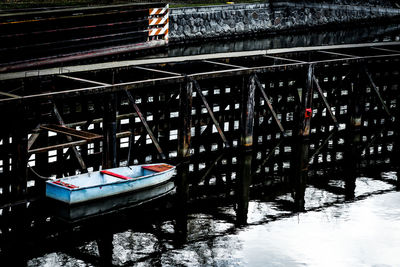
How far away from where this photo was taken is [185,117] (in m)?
26.0

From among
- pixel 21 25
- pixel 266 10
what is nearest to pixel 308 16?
pixel 266 10

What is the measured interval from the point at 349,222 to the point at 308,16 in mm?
38123

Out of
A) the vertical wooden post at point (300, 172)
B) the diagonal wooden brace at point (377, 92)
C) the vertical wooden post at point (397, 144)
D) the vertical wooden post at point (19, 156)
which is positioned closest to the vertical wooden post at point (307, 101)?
the vertical wooden post at point (300, 172)

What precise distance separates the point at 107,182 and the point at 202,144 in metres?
6.59

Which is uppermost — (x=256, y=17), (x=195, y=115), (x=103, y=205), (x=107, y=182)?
(x=256, y=17)

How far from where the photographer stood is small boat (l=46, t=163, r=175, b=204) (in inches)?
864

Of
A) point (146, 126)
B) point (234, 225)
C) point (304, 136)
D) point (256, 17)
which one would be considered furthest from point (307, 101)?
point (256, 17)

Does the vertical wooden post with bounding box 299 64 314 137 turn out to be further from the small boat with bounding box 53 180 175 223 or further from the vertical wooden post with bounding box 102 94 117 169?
the vertical wooden post with bounding box 102 94 117 169

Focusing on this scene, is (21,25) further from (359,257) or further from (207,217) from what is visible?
(359,257)

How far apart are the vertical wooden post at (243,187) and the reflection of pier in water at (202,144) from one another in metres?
0.05

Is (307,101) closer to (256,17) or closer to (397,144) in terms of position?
(397,144)

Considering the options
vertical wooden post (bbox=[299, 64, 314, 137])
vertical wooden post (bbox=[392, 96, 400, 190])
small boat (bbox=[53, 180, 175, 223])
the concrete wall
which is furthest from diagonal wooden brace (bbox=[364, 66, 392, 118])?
the concrete wall

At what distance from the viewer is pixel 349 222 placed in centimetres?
2298

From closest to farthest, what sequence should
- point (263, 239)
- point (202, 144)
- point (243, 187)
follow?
point (263, 239) → point (243, 187) → point (202, 144)
